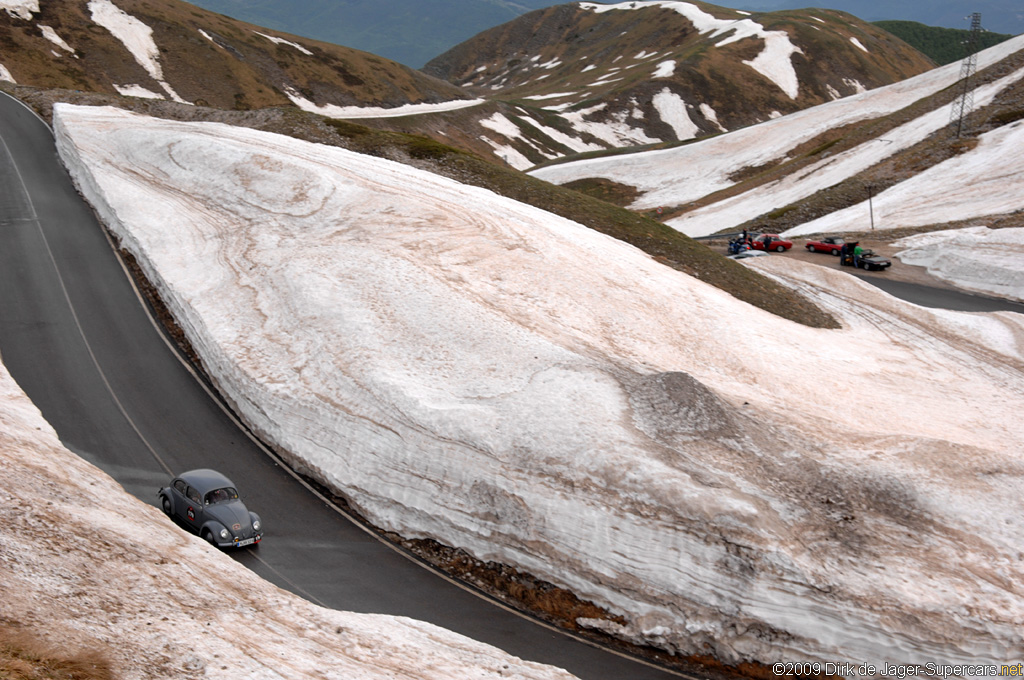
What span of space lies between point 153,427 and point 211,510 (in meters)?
7.23

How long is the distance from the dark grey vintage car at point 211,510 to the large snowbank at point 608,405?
3697 millimetres

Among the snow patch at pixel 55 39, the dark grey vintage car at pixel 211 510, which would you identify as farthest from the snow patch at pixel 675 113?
the dark grey vintage car at pixel 211 510

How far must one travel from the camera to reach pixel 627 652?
58.3 feet

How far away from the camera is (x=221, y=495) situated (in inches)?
770

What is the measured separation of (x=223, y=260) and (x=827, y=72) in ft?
494

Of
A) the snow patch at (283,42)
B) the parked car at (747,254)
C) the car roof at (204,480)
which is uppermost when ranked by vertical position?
the snow patch at (283,42)

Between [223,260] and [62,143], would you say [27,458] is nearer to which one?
[223,260]

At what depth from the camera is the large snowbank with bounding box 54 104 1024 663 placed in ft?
57.5

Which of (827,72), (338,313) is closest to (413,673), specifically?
(338,313)

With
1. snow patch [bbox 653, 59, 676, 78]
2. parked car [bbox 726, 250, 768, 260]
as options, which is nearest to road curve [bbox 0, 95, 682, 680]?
parked car [bbox 726, 250, 768, 260]

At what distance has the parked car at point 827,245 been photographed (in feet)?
178

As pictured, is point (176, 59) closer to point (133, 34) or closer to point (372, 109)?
point (133, 34)

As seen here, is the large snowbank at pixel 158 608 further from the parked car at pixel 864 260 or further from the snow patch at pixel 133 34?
the snow patch at pixel 133 34

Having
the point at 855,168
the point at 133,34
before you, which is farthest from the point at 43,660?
the point at 133,34
